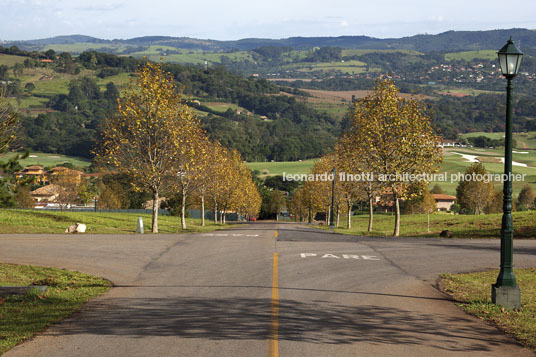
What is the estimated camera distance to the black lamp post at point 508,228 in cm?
1328

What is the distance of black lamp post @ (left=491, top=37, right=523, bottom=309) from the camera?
13.3 meters

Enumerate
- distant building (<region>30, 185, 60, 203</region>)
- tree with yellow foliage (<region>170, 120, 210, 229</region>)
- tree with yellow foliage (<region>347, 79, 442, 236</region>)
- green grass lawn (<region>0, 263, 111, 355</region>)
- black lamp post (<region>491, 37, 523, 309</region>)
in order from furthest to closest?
1. distant building (<region>30, 185, 60, 203</region>)
2. tree with yellow foliage (<region>347, 79, 442, 236</region>)
3. tree with yellow foliage (<region>170, 120, 210, 229</region>)
4. black lamp post (<region>491, 37, 523, 309</region>)
5. green grass lawn (<region>0, 263, 111, 355</region>)

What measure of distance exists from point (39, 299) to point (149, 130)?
80.0 ft

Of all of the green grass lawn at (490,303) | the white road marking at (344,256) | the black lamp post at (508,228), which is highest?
the black lamp post at (508,228)

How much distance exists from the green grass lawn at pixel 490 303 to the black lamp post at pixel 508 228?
0.88ft

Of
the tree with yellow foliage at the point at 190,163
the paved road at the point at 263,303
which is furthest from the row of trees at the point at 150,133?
the paved road at the point at 263,303

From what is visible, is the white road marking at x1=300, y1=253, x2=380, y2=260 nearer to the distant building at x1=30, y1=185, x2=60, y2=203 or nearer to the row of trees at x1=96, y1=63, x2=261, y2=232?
the row of trees at x1=96, y1=63, x2=261, y2=232

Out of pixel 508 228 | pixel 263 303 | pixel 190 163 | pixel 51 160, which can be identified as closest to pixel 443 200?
pixel 51 160

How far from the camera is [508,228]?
44.8 ft

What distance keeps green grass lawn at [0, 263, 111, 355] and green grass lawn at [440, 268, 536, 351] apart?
860 cm

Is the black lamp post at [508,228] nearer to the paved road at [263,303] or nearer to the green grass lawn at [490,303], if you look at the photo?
the green grass lawn at [490,303]

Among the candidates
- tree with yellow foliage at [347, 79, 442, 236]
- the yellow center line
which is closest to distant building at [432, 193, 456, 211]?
tree with yellow foliage at [347, 79, 442, 236]

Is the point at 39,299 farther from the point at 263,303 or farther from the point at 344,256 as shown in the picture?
the point at 344,256

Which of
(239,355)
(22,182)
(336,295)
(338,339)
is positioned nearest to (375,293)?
(336,295)
